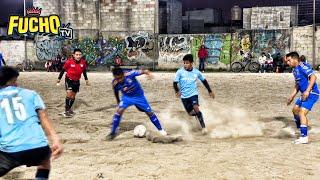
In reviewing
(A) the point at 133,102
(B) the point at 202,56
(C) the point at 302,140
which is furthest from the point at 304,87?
(B) the point at 202,56

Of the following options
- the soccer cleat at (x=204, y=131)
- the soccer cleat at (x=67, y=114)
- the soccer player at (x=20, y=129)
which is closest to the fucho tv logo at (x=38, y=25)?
the soccer cleat at (x=67, y=114)

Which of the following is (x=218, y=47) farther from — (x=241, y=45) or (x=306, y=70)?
(x=306, y=70)

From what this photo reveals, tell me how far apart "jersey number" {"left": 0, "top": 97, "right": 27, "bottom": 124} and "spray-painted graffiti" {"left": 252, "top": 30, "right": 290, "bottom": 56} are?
2497cm

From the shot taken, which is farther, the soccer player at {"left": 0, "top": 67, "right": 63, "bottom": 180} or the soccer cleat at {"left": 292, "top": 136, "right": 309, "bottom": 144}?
the soccer cleat at {"left": 292, "top": 136, "right": 309, "bottom": 144}

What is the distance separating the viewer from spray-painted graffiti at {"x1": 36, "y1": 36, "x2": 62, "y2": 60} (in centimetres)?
3209

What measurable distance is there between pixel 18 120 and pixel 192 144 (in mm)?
4653

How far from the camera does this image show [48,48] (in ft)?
106

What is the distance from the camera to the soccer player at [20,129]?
13.9 ft

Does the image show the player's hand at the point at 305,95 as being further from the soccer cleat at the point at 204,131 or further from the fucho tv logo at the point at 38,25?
the fucho tv logo at the point at 38,25

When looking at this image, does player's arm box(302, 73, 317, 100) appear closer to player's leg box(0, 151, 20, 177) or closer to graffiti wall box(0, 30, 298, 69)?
player's leg box(0, 151, 20, 177)

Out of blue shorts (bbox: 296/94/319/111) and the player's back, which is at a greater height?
the player's back

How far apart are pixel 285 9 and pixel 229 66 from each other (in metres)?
4.93

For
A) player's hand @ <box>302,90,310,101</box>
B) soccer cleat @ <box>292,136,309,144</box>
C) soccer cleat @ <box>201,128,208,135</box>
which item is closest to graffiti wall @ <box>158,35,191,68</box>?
soccer cleat @ <box>201,128,208,135</box>

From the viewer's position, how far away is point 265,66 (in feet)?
87.5
